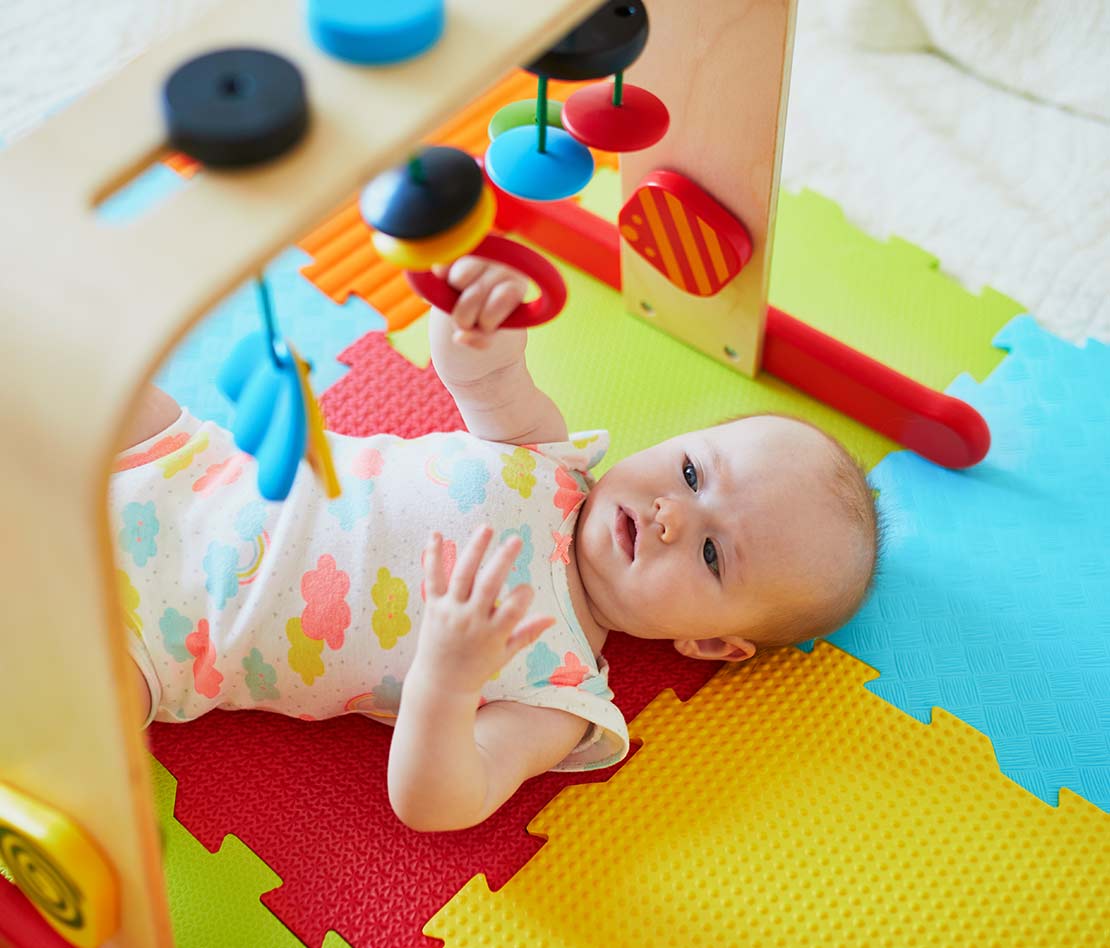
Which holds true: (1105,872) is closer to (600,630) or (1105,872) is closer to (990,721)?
(990,721)

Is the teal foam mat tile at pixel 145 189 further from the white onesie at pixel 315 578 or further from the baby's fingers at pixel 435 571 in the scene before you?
the baby's fingers at pixel 435 571

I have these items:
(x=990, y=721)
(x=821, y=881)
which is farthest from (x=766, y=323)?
(x=821, y=881)

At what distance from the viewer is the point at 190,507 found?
1008 mm

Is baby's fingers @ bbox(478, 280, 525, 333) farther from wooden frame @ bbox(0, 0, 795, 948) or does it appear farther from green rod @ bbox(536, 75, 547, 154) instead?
wooden frame @ bbox(0, 0, 795, 948)

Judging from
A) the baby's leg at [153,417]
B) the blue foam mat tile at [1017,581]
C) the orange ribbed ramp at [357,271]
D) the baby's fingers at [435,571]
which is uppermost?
the baby's fingers at [435,571]

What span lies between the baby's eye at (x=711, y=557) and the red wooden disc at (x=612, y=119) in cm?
34

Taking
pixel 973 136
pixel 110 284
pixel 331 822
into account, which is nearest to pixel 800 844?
pixel 331 822

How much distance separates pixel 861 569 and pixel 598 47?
50 cm

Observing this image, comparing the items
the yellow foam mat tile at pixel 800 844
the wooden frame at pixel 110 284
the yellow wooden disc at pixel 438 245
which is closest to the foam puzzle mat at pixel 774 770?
A: the yellow foam mat tile at pixel 800 844

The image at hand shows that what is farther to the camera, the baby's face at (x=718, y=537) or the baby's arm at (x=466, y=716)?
the baby's face at (x=718, y=537)

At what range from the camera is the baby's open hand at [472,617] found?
783mm

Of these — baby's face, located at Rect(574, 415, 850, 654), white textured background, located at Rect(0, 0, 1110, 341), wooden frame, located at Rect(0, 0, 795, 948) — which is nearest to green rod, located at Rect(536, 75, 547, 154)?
wooden frame, located at Rect(0, 0, 795, 948)

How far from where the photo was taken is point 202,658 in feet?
3.22

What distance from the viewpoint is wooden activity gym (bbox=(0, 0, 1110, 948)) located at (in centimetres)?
57
